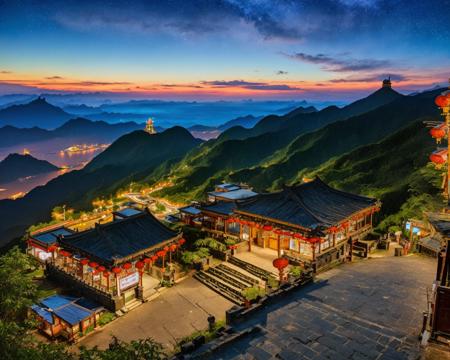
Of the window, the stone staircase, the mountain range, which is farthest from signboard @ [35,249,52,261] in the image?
the mountain range

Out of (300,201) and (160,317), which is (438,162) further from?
(160,317)

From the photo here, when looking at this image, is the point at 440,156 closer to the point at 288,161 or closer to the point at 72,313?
the point at 72,313

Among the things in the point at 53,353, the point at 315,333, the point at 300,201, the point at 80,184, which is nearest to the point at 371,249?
the point at 300,201

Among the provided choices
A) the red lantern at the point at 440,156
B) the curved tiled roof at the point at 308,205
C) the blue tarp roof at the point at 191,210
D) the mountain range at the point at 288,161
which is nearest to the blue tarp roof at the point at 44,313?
the curved tiled roof at the point at 308,205

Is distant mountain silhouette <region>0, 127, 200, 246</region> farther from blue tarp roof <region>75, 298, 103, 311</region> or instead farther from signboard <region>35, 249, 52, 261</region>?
blue tarp roof <region>75, 298, 103, 311</region>

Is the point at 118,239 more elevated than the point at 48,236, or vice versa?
the point at 118,239

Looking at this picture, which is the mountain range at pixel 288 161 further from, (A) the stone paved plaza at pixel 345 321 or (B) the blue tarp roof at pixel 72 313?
(B) the blue tarp roof at pixel 72 313

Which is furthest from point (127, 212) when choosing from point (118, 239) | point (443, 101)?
point (443, 101)
